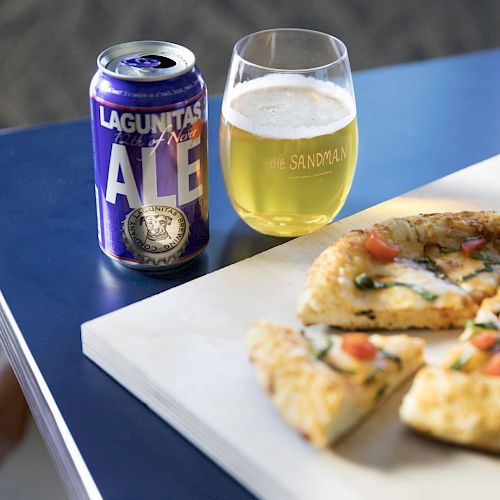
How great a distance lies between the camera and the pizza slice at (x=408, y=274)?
120 centimetres

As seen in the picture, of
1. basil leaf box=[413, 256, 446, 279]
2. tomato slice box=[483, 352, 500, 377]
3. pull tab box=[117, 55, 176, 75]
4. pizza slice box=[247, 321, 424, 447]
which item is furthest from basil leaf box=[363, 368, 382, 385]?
pull tab box=[117, 55, 176, 75]

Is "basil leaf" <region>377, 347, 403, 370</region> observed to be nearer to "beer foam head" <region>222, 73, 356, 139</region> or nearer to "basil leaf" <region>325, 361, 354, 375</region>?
"basil leaf" <region>325, 361, 354, 375</region>

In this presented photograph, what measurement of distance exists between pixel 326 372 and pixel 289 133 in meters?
0.40

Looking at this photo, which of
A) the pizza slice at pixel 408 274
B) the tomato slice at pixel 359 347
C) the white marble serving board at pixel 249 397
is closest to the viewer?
the white marble serving board at pixel 249 397

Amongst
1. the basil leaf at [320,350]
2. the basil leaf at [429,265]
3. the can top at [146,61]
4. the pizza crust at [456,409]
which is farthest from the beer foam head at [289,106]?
the pizza crust at [456,409]

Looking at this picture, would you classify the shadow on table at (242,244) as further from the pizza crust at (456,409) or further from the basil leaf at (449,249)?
the pizza crust at (456,409)

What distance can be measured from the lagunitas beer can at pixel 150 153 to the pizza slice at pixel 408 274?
0.21 meters

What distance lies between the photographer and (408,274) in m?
1.25

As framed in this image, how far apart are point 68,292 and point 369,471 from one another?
0.57 metres

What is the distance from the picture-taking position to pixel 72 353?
4.05 feet

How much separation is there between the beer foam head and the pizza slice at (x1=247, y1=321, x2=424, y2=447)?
0.31 meters

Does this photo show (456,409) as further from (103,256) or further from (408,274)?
(103,256)

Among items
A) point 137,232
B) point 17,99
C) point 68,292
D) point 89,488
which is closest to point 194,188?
point 137,232

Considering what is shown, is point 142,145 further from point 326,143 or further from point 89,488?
point 89,488
